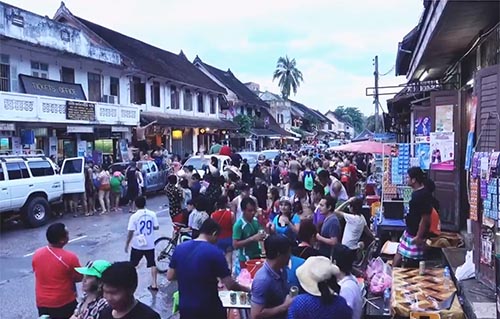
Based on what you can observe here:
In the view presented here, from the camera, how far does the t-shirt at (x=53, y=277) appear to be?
482 cm

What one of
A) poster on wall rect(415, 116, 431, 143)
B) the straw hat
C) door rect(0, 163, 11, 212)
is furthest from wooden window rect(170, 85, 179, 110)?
the straw hat

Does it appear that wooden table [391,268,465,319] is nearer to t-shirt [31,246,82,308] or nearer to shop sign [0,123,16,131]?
t-shirt [31,246,82,308]

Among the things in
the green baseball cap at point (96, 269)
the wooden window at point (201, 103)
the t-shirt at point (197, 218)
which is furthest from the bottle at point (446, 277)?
the wooden window at point (201, 103)

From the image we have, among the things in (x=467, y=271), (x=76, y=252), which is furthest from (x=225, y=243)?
(x=76, y=252)

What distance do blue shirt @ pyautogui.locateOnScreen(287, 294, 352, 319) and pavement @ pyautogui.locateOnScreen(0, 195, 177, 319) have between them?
13.2ft

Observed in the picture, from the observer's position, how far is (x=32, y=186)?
44.9 feet

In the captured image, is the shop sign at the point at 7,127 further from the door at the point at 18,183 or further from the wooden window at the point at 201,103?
the wooden window at the point at 201,103

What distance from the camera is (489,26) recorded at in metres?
6.61

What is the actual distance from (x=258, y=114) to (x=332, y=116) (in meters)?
58.3

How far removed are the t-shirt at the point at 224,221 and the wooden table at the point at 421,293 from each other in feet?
8.40

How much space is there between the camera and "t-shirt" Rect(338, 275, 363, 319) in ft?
13.3

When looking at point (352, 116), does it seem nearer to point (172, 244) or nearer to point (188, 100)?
point (188, 100)

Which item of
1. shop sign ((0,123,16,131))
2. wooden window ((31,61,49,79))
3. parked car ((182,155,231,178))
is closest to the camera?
shop sign ((0,123,16,131))

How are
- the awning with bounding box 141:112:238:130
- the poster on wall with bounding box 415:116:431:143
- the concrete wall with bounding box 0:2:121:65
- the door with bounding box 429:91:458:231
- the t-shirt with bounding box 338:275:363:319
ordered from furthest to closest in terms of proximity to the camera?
the awning with bounding box 141:112:238:130 → the concrete wall with bounding box 0:2:121:65 → the poster on wall with bounding box 415:116:431:143 → the door with bounding box 429:91:458:231 → the t-shirt with bounding box 338:275:363:319
